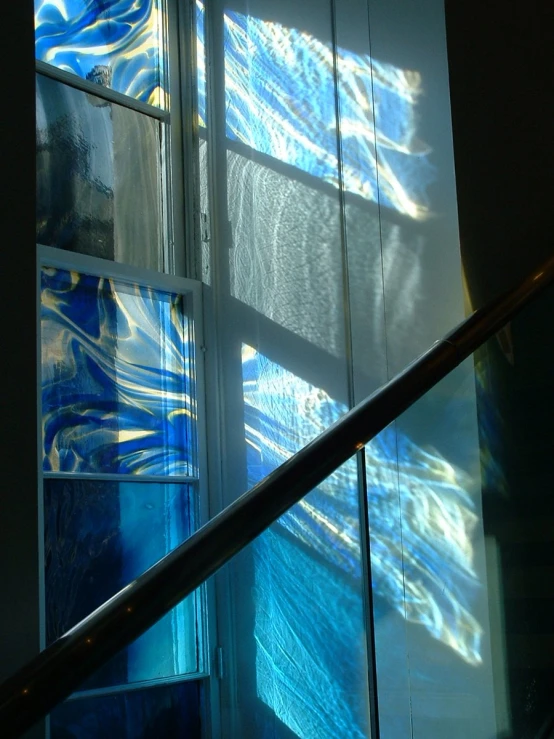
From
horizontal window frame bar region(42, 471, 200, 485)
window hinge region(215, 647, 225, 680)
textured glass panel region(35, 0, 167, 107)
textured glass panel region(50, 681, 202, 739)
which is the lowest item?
textured glass panel region(50, 681, 202, 739)

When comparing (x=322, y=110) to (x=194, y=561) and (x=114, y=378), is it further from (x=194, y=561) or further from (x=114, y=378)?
(x=194, y=561)

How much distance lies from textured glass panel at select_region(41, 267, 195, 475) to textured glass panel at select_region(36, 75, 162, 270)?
18cm

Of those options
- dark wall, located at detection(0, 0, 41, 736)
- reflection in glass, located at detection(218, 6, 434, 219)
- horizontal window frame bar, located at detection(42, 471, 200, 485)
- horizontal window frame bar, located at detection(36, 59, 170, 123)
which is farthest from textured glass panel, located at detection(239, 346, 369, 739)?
horizontal window frame bar, located at detection(36, 59, 170, 123)

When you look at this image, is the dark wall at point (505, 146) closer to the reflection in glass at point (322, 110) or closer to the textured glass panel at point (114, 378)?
the reflection in glass at point (322, 110)

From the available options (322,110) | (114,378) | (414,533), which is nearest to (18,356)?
→ (414,533)

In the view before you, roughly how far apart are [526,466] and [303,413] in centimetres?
165

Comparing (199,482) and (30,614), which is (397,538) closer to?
(30,614)

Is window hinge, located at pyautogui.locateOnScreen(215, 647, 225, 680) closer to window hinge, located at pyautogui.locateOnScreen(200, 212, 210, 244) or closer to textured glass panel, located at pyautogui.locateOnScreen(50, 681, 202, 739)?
textured glass panel, located at pyautogui.locateOnScreen(50, 681, 202, 739)

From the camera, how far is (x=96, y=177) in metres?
3.85

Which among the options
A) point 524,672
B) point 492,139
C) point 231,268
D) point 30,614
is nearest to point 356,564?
point 524,672

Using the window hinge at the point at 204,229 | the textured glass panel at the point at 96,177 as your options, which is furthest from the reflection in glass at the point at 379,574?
the window hinge at the point at 204,229

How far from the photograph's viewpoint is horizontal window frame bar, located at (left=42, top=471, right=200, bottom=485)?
350cm

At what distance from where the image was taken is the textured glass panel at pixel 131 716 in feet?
4.17

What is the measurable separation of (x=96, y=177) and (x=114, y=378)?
0.82m
